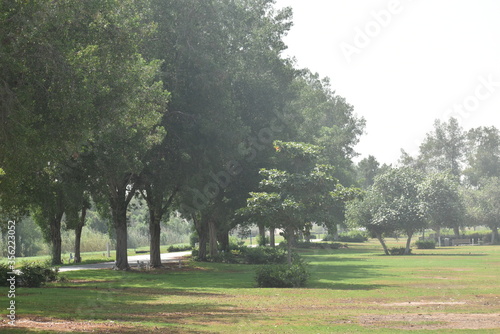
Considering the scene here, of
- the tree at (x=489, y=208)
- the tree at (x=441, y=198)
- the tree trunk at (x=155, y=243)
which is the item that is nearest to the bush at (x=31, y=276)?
the tree trunk at (x=155, y=243)

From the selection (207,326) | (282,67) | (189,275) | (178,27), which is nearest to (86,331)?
(207,326)

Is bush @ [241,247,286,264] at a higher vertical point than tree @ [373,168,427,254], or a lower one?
lower

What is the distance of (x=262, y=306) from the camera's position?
19719mm

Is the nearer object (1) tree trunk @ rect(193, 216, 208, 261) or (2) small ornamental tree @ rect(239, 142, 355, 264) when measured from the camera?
(2) small ornamental tree @ rect(239, 142, 355, 264)

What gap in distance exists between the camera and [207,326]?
15078 millimetres

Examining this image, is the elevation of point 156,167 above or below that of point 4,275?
above

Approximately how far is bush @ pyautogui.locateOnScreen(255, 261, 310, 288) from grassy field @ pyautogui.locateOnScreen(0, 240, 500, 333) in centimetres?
98

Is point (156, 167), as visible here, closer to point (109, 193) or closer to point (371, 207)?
point (109, 193)

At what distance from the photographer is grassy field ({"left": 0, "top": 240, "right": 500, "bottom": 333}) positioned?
48.9 ft

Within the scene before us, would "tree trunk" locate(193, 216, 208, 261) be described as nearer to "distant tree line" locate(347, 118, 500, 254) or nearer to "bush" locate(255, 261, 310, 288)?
"distant tree line" locate(347, 118, 500, 254)

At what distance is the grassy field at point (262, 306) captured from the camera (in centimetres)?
1491

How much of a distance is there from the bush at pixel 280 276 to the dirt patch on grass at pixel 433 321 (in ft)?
33.6

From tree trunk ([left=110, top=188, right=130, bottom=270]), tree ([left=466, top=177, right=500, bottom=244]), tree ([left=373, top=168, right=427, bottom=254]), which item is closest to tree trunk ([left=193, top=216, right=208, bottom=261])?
tree trunk ([left=110, top=188, right=130, bottom=270])

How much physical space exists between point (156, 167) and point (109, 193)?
3563mm
